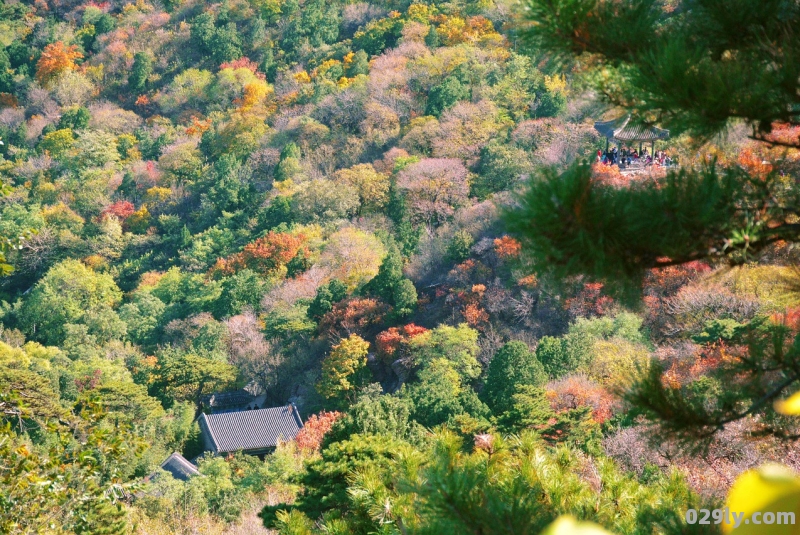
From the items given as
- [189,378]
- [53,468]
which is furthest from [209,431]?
[53,468]

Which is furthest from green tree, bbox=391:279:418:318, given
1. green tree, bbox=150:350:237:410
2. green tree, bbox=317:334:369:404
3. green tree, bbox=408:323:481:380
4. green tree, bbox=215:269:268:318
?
green tree, bbox=215:269:268:318

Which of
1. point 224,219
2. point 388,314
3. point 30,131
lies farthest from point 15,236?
point 30,131

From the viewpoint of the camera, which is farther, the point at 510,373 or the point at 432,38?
the point at 432,38

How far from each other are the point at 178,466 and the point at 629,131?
10.1 metres

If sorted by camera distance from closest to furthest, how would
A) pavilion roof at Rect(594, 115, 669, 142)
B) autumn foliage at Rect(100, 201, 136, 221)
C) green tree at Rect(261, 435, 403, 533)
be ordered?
1. pavilion roof at Rect(594, 115, 669, 142)
2. green tree at Rect(261, 435, 403, 533)
3. autumn foliage at Rect(100, 201, 136, 221)

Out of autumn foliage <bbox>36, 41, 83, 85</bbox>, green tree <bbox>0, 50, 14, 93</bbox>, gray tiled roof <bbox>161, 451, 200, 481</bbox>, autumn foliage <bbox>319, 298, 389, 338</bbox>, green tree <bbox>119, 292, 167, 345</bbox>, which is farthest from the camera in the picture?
green tree <bbox>0, 50, 14, 93</bbox>

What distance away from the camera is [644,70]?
8.07 feet

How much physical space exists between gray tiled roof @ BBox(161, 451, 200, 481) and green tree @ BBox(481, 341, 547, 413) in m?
5.05

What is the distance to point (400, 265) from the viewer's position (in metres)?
18.1

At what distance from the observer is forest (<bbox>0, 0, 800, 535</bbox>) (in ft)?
8.00

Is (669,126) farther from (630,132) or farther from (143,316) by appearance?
(143,316)

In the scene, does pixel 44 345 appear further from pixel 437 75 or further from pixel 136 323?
pixel 437 75

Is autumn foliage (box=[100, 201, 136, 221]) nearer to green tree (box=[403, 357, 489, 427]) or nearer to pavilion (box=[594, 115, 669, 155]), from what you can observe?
pavilion (box=[594, 115, 669, 155])

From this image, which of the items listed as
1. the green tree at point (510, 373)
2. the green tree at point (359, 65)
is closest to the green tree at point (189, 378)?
the green tree at point (510, 373)
